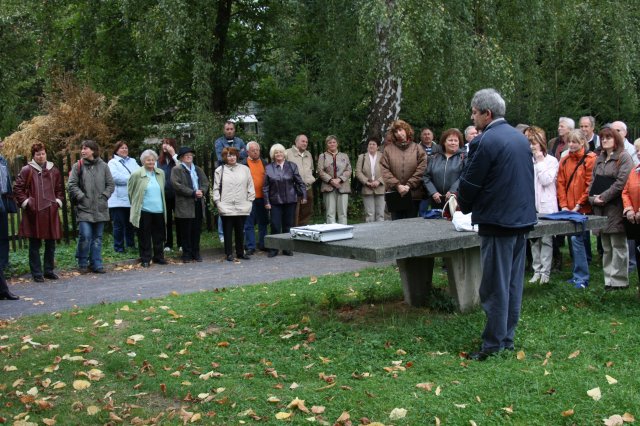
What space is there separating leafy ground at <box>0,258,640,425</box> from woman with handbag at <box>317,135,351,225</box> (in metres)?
5.40

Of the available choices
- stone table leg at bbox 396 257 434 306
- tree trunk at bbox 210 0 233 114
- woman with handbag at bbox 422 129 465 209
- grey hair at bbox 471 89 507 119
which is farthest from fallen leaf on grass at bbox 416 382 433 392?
tree trunk at bbox 210 0 233 114

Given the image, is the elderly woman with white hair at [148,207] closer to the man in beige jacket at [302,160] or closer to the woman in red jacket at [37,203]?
the woman in red jacket at [37,203]

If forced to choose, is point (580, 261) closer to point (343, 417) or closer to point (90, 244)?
point (343, 417)

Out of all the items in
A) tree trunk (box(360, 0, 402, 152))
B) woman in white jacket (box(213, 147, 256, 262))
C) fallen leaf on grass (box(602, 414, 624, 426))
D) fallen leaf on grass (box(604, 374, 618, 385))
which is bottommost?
fallen leaf on grass (box(602, 414, 624, 426))

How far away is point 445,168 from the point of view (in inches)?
431

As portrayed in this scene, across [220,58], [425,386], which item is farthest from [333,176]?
[425,386]

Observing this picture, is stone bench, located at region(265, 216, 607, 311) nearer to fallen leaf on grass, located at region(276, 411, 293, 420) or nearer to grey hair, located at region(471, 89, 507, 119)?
grey hair, located at region(471, 89, 507, 119)

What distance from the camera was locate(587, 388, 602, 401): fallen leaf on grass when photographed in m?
5.79

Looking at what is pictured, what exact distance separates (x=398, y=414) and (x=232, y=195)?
8.38 metres

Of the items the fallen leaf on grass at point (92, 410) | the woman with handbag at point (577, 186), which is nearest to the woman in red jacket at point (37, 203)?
the fallen leaf on grass at point (92, 410)

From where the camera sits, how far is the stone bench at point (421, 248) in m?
7.57

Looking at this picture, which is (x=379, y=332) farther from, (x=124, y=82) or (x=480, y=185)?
(x=124, y=82)

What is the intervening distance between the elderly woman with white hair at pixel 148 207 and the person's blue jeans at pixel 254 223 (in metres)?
1.54

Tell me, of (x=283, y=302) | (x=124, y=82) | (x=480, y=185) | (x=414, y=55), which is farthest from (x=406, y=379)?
(x=124, y=82)
